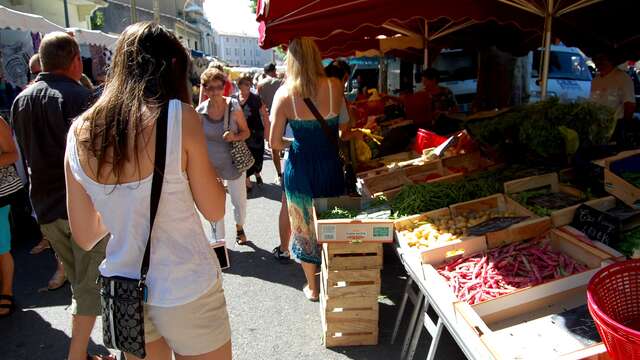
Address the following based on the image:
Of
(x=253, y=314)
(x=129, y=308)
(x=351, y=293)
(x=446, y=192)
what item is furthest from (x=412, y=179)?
(x=129, y=308)

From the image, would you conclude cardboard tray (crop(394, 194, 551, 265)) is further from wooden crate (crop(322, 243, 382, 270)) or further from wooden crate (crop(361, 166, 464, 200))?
wooden crate (crop(361, 166, 464, 200))

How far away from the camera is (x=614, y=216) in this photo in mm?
2707

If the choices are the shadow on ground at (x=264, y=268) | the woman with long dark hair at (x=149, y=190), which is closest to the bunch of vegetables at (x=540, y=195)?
the shadow on ground at (x=264, y=268)

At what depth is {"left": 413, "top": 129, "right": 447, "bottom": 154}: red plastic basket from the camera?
17.7ft

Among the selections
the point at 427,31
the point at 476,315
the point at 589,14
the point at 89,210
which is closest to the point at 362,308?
the point at 476,315

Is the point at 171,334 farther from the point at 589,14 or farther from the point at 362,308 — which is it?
the point at 589,14

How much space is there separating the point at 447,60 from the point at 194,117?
41.2ft

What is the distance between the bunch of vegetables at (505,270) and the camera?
2.54 m

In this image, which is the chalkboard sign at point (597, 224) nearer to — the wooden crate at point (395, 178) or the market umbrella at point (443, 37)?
the wooden crate at point (395, 178)

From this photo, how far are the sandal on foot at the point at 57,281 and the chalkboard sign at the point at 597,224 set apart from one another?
14.7 ft

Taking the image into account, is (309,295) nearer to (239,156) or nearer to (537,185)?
(239,156)

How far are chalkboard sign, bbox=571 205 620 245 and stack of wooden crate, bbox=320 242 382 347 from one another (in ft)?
4.20

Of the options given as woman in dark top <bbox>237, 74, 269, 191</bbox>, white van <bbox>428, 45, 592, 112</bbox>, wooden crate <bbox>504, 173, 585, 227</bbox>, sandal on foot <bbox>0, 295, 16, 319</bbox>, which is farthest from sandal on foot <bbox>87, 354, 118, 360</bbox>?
white van <bbox>428, 45, 592, 112</bbox>

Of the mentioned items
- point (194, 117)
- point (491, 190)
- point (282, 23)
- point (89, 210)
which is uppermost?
point (282, 23)
